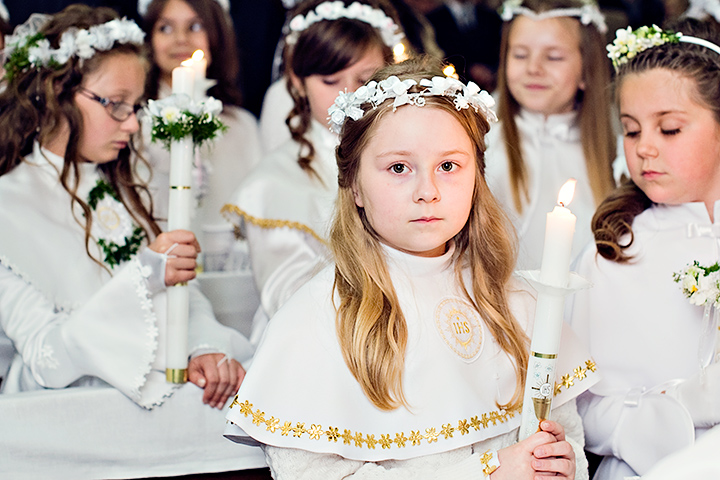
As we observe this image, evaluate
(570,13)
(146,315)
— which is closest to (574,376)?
(146,315)

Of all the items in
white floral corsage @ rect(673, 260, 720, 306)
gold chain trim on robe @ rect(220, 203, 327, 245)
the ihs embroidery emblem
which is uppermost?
white floral corsage @ rect(673, 260, 720, 306)

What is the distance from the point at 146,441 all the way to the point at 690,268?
165 cm

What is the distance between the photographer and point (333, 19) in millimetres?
3398

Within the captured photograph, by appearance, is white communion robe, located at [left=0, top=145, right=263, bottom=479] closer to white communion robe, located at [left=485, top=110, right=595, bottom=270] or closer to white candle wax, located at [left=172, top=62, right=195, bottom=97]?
white candle wax, located at [left=172, top=62, right=195, bottom=97]

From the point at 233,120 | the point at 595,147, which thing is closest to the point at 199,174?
the point at 233,120

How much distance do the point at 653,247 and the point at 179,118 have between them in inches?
57.0

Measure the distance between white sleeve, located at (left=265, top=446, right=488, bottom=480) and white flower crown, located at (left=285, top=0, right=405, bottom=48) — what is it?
199cm

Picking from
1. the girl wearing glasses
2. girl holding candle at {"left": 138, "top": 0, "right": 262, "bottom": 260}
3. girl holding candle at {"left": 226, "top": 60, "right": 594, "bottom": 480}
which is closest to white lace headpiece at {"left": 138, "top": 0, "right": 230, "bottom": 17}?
girl holding candle at {"left": 138, "top": 0, "right": 262, "bottom": 260}

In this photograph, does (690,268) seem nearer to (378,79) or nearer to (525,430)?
(525,430)

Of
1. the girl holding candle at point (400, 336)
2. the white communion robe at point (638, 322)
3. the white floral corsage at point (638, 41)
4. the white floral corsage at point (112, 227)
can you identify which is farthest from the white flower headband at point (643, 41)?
the white floral corsage at point (112, 227)

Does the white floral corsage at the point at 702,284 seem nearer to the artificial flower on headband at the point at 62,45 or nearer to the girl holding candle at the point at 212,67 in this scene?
the artificial flower on headband at the point at 62,45

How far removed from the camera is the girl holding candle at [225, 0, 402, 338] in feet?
10.5

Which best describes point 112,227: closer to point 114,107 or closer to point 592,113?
point 114,107

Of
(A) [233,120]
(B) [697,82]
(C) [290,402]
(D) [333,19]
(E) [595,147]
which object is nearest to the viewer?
(C) [290,402]
